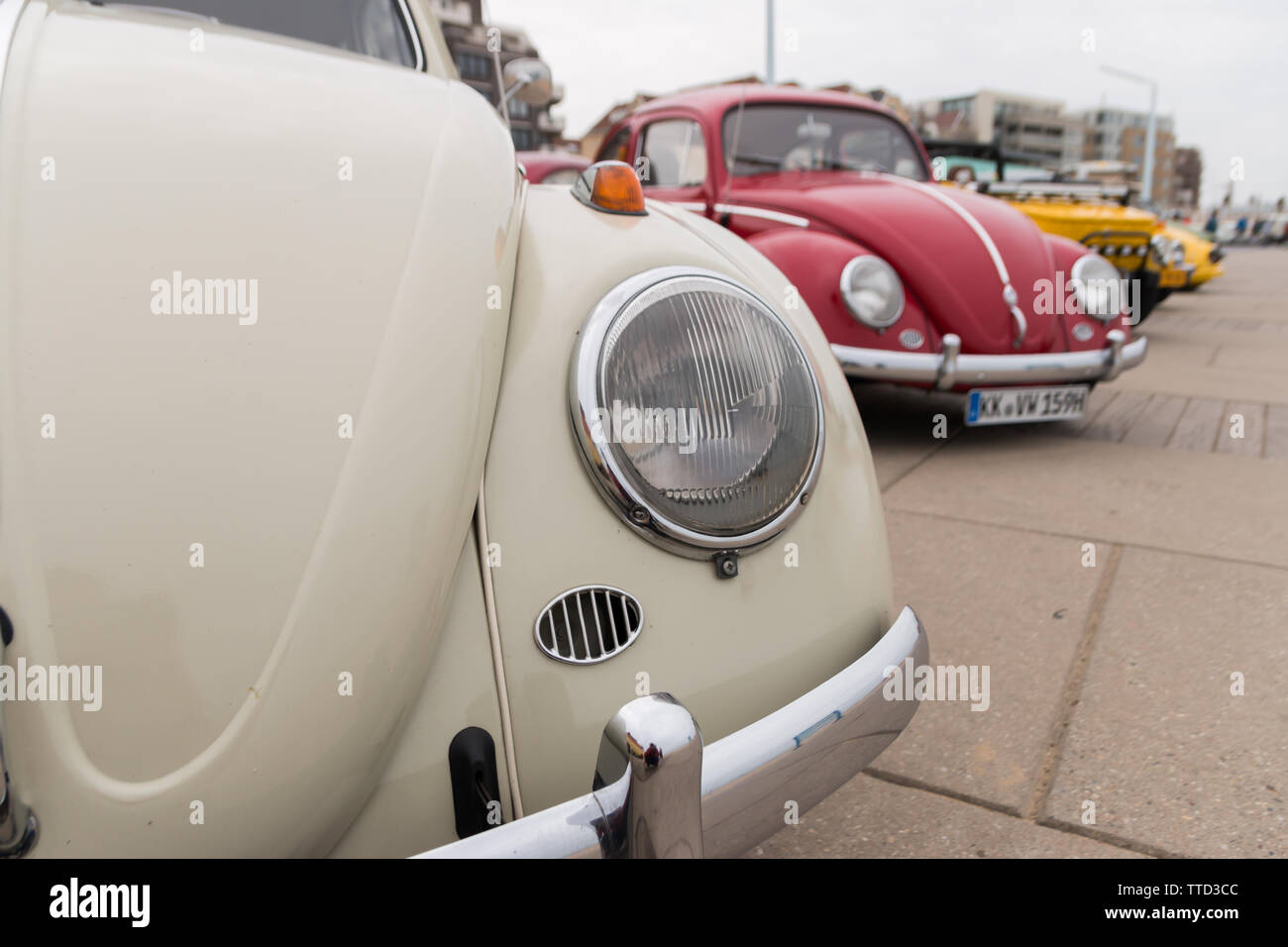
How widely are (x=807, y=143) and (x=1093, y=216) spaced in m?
3.64

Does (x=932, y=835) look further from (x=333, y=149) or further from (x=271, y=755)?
(x=333, y=149)

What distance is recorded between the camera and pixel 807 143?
15.1ft

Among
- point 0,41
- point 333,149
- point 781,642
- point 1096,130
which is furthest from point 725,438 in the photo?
point 1096,130

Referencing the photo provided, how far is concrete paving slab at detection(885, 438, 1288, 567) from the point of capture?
279 cm

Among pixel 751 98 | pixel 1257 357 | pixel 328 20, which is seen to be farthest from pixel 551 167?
pixel 1257 357

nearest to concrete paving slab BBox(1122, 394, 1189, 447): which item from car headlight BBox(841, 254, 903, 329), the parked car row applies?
car headlight BBox(841, 254, 903, 329)

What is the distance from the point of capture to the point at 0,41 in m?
1.01

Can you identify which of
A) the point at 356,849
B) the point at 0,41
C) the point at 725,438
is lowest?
the point at 356,849

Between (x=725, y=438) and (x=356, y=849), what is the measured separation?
2.00 feet

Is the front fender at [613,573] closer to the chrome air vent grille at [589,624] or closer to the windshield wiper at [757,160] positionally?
the chrome air vent grille at [589,624]

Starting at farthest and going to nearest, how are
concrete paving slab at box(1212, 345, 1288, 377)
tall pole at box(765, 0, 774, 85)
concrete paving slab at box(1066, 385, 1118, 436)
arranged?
tall pole at box(765, 0, 774, 85), concrete paving slab at box(1212, 345, 1288, 377), concrete paving slab at box(1066, 385, 1118, 436)

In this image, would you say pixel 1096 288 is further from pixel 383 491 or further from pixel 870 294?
pixel 383 491

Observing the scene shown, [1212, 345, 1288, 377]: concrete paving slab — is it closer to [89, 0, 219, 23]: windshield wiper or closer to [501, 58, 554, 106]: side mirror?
[501, 58, 554, 106]: side mirror
